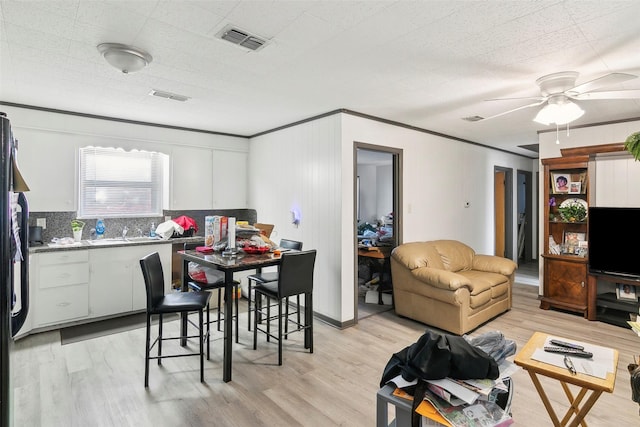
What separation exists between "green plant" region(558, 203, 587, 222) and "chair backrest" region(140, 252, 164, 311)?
4851 millimetres

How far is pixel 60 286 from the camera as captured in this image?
12.6ft

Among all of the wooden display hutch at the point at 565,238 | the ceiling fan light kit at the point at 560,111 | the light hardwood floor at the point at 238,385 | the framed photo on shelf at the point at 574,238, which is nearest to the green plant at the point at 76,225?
the light hardwood floor at the point at 238,385

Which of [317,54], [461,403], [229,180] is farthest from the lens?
[229,180]

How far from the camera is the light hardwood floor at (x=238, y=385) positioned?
233cm

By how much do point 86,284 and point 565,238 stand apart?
6049mm

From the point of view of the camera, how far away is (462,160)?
5.80 meters

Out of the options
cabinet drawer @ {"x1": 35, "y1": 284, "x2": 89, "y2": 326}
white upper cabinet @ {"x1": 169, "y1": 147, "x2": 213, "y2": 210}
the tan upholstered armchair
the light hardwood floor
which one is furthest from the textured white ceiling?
the light hardwood floor

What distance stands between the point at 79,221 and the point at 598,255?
6335 millimetres

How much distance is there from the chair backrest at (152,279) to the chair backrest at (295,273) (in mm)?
974

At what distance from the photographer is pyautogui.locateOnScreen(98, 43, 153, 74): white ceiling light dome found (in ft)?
7.83

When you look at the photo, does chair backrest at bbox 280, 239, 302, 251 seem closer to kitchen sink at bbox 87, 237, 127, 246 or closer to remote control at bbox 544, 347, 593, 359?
kitchen sink at bbox 87, 237, 127, 246

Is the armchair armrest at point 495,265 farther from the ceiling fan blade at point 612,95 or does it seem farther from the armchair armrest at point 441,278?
the ceiling fan blade at point 612,95

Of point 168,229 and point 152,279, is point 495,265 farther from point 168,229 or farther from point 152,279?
point 168,229

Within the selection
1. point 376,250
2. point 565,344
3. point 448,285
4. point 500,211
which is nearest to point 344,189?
point 376,250
